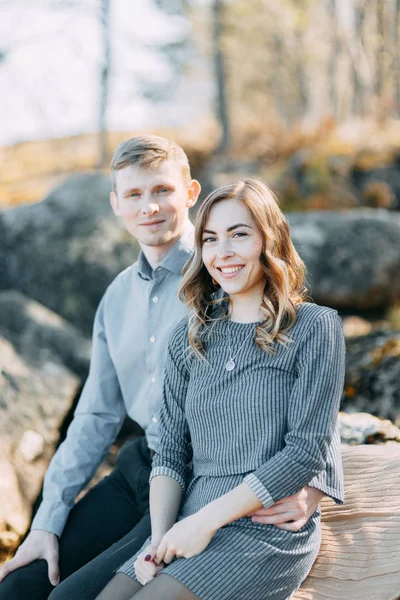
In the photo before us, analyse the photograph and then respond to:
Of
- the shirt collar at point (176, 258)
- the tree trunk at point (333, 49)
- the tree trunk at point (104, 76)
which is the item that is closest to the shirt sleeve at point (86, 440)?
the shirt collar at point (176, 258)

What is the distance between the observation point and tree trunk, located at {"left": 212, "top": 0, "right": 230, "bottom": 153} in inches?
666

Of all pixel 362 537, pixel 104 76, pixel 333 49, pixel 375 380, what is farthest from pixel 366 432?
pixel 333 49

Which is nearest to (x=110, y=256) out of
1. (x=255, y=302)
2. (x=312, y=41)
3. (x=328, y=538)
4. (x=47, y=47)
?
(x=255, y=302)

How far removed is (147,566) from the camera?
2031 mm

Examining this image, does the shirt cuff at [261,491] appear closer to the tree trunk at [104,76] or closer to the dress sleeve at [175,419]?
the dress sleeve at [175,419]

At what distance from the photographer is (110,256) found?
521 cm

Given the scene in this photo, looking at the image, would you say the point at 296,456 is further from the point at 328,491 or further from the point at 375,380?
the point at 375,380

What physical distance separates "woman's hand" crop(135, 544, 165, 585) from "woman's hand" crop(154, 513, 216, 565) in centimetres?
2

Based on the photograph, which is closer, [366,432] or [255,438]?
[255,438]

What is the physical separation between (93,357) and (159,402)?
→ 0.47m

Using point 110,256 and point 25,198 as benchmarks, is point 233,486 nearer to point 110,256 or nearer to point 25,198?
point 110,256

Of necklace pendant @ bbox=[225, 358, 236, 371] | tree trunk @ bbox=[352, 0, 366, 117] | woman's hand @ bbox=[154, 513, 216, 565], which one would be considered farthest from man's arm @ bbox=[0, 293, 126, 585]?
tree trunk @ bbox=[352, 0, 366, 117]

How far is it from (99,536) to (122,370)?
2.31ft

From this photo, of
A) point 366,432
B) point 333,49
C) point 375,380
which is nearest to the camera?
point 366,432
